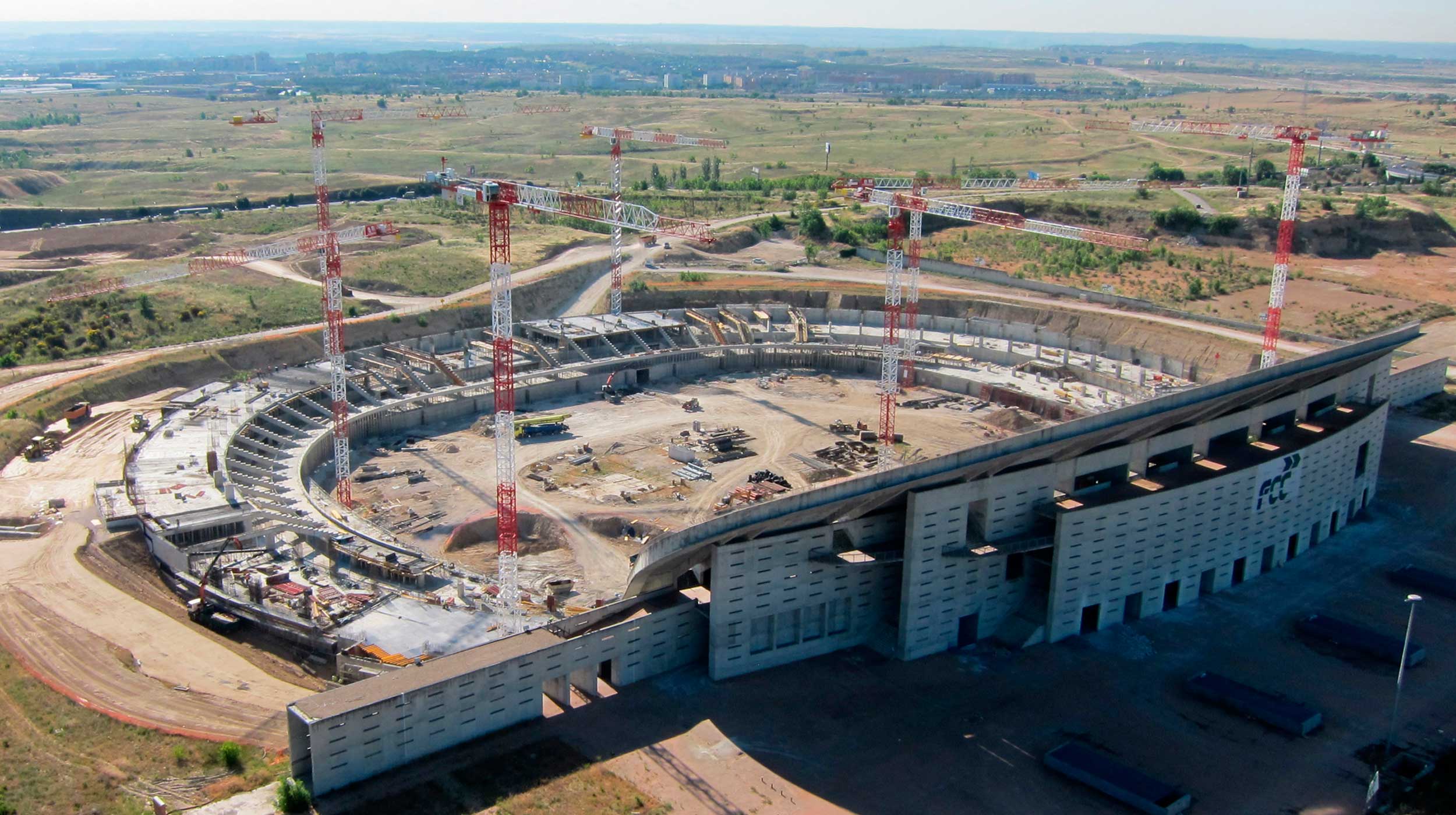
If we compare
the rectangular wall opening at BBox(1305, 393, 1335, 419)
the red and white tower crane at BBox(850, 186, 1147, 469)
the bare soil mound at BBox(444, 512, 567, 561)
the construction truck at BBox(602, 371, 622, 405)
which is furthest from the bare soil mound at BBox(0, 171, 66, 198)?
the rectangular wall opening at BBox(1305, 393, 1335, 419)

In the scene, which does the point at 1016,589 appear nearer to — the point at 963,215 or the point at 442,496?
the point at 442,496

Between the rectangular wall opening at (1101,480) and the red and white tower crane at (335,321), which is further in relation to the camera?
the red and white tower crane at (335,321)

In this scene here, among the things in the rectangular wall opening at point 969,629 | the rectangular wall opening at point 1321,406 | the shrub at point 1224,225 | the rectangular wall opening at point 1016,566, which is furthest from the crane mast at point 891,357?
the shrub at point 1224,225

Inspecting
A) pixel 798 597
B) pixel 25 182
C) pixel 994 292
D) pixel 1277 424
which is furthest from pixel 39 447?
pixel 25 182

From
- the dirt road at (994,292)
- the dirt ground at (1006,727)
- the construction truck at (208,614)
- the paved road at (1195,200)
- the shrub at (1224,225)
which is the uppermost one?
the paved road at (1195,200)

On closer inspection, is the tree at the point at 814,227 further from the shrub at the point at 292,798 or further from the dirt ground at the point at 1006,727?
the shrub at the point at 292,798

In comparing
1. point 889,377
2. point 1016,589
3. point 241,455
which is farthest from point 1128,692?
point 241,455
